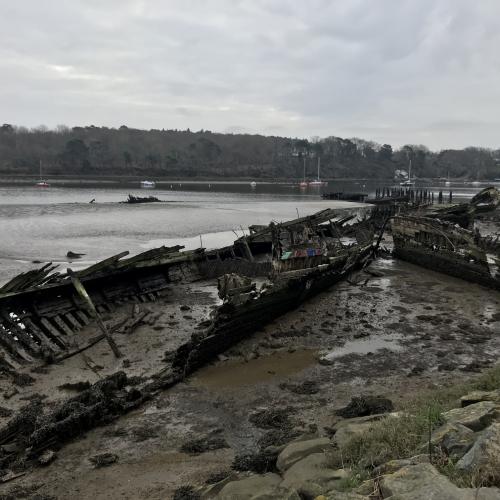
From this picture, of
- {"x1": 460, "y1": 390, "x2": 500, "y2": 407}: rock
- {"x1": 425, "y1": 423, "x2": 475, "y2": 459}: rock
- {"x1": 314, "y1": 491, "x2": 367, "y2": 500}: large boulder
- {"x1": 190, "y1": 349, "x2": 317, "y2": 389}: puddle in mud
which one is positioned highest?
{"x1": 425, "y1": 423, "x2": 475, "y2": 459}: rock

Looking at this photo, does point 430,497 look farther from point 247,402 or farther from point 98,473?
point 247,402

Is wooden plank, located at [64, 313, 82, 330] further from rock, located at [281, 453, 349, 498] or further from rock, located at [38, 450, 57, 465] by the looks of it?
rock, located at [281, 453, 349, 498]

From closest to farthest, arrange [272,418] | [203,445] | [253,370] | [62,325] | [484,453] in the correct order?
[484,453] < [203,445] < [272,418] < [253,370] < [62,325]

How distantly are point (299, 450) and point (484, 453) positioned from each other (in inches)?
121

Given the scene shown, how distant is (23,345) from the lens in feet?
39.8

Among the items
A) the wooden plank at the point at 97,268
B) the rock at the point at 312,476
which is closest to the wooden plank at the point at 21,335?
the wooden plank at the point at 97,268

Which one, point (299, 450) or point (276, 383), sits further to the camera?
point (276, 383)

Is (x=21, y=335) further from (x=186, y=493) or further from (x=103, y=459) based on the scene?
(x=186, y=493)

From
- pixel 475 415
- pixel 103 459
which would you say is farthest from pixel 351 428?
pixel 103 459

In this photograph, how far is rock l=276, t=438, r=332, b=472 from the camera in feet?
21.9

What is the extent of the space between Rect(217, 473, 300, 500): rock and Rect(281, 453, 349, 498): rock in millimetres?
146

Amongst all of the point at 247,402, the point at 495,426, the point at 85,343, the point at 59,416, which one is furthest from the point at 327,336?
the point at 495,426

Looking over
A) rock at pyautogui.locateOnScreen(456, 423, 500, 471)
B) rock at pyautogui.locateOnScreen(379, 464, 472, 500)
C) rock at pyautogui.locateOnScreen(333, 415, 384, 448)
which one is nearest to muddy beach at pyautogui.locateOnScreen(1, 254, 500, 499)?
rock at pyautogui.locateOnScreen(333, 415, 384, 448)

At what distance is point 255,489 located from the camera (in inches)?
233
